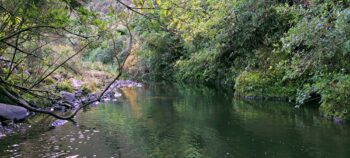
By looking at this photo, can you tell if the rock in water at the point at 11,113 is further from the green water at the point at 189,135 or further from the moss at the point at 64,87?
the moss at the point at 64,87

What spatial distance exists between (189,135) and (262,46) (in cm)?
1150

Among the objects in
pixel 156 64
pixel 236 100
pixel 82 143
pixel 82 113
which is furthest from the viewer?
pixel 156 64

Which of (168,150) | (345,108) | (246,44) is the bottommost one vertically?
(168,150)

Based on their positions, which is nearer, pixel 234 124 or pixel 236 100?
pixel 234 124

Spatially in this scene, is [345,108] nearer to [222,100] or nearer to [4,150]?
[222,100]

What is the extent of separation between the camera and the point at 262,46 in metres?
21.1

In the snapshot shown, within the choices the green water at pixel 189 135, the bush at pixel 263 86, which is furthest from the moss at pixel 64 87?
the bush at pixel 263 86

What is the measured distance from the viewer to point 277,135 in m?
10.6

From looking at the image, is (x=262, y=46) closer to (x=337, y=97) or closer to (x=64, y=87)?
(x=337, y=97)

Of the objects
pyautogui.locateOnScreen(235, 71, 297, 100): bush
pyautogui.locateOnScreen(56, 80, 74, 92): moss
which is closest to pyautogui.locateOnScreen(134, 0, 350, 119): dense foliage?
pyautogui.locateOnScreen(235, 71, 297, 100): bush

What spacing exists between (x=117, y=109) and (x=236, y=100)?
5486mm

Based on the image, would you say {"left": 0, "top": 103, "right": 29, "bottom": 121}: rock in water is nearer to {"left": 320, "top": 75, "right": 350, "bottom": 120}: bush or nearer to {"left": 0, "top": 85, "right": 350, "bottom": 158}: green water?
{"left": 0, "top": 85, "right": 350, "bottom": 158}: green water

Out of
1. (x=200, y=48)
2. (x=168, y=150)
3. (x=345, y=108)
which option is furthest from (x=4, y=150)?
(x=200, y=48)

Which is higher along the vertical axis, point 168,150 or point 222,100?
point 222,100
